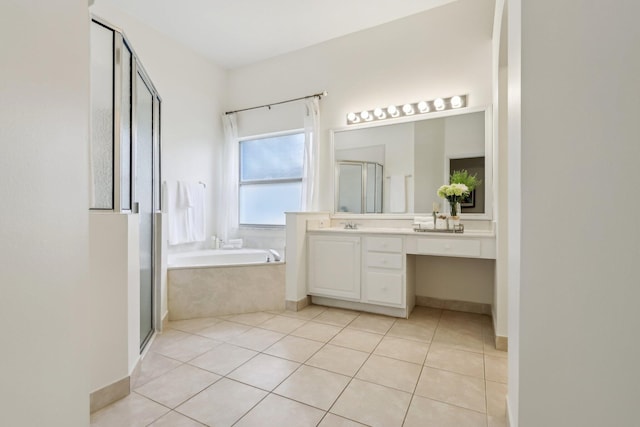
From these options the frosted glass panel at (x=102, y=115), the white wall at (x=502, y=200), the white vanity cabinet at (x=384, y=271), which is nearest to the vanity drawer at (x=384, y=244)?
the white vanity cabinet at (x=384, y=271)

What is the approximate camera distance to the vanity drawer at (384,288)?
261 centimetres

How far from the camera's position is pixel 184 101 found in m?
3.58

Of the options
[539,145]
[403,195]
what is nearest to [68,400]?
[539,145]

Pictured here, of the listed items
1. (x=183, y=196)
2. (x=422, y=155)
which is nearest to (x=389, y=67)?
(x=422, y=155)

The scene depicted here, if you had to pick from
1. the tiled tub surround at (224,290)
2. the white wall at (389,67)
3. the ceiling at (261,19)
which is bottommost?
the tiled tub surround at (224,290)

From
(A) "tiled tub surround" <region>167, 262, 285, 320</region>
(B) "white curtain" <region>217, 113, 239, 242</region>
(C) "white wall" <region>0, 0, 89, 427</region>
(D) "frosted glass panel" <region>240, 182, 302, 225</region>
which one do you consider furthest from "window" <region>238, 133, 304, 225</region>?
(C) "white wall" <region>0, 0, 89, 427</region>

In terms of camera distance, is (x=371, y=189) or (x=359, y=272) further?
(x=371, y=189)

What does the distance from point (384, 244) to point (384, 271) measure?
251mm

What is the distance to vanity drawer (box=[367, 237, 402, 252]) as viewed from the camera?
2.62 meters

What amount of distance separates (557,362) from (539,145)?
677 mm

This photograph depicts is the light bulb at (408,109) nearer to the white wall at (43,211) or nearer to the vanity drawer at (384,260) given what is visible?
the vanity drawer at (384,260)

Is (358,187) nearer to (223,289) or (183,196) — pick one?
(223,289)

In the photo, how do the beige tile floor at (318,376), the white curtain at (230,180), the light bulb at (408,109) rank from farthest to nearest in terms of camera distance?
1. the white curtain at (230,180)
2. the light bulb at (408,109)
3. the beige tile floor at (318,376)

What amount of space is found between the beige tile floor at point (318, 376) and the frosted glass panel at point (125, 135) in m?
1.07
